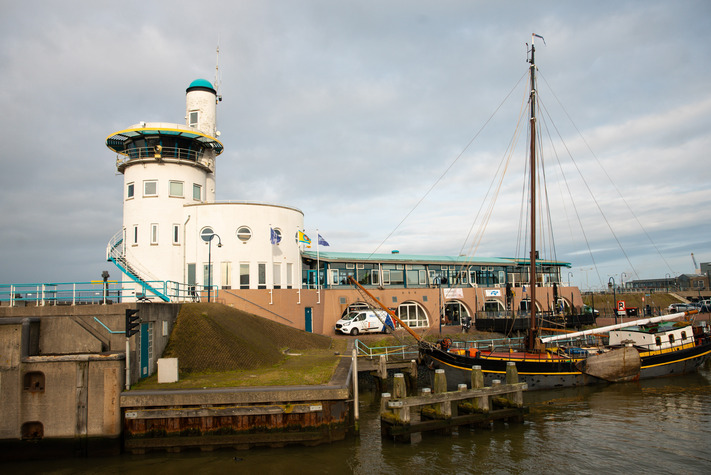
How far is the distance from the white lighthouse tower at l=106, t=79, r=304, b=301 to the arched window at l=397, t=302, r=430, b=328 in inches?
538

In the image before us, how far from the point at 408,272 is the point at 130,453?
34.1m

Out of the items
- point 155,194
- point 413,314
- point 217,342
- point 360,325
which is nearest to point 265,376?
point 217,342

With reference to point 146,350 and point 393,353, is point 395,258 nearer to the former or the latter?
point 393,353

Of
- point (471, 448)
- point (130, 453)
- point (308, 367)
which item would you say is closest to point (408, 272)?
point (308, 367)

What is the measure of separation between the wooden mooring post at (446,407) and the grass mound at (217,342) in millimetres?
7062

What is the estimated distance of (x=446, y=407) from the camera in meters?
17.8

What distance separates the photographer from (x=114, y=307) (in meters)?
17.1

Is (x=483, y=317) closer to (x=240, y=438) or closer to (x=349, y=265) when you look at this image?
(x=349, y=265)

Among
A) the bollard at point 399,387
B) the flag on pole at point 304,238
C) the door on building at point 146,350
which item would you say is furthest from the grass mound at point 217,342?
the flag on pole at point 304,238

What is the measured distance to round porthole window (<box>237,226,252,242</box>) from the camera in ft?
113

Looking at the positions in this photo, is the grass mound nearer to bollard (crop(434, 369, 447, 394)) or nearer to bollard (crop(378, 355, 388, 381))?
bollard (crop(378, 355, 388, 381))

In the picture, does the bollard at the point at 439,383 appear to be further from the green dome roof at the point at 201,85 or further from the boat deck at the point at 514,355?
the green dome roof at the point at 201,85

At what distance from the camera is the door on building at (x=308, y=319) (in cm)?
3641

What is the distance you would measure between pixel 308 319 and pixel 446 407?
20140mm
